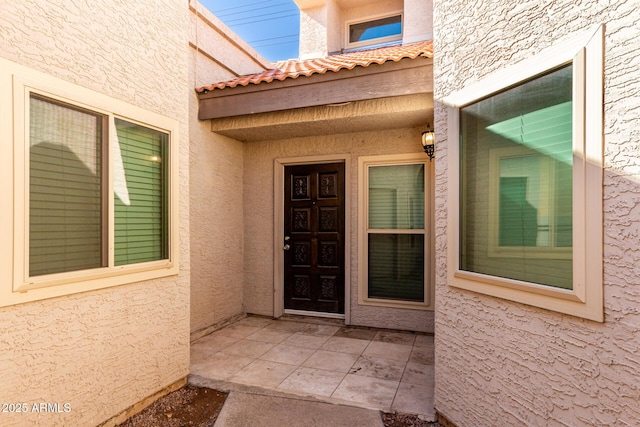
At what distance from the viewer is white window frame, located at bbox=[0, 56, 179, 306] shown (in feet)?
7.95

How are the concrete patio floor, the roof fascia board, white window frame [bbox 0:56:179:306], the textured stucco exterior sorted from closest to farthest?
white window frame [bbox 0:56:179:306] → the concrete patio floor → the roof fascia board → the textured stucco exterior

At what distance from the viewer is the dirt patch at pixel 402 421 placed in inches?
127

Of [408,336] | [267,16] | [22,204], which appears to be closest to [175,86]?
[22,204]

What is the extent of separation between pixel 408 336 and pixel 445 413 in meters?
2.46

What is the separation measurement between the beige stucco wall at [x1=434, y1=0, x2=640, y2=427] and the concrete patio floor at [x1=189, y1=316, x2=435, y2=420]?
75 centimetres

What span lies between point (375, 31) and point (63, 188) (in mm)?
8203

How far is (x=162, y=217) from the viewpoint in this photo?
379cm

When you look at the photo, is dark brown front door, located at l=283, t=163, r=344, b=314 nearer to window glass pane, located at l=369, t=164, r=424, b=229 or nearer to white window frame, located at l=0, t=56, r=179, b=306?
window glass pane, located at l=369, t=164, r=424, b=229

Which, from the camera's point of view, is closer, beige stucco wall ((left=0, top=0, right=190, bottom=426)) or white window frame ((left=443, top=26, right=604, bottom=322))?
white window frame ((left=443, top=26, right=604, bottom=322))

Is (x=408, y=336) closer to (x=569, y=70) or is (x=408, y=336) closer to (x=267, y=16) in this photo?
(x=569, y=70)

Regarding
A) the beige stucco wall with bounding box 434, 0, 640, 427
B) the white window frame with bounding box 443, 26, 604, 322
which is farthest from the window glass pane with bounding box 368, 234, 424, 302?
the white window frame with bounding box 443, 26, 604, 322

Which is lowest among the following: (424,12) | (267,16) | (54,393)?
(54,393)

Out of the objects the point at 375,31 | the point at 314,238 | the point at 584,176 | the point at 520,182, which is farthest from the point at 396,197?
the point at 375,31

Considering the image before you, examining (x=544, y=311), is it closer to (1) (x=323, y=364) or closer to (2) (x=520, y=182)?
(2) (x=520, y=182)
